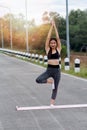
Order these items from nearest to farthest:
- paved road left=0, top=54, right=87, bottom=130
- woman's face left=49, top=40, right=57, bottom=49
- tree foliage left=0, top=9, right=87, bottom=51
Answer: paved road left=0, top=54, right=87, bottom=130 < woman's face left=49, top=40, right=57, bottom=49 < tree foliage left=0, top=9, right=87, bottom=51

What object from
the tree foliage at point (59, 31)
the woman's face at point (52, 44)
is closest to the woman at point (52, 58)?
the woman's face at point (52, 44)

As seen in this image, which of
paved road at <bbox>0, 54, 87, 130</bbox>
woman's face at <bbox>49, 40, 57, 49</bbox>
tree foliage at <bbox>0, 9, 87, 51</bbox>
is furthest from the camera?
tree foliage at <bbox>0, 9, 87, 51</bbox>

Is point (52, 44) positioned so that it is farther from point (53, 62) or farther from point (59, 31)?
point (59, 31)

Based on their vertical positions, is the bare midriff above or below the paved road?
above

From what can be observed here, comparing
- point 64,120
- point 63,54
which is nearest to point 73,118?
point 64,120

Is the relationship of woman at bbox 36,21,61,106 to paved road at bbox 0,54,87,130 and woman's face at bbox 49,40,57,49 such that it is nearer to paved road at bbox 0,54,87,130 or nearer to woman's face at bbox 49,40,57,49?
woman's face at bbox 49,40,57,49

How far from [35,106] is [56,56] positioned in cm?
128

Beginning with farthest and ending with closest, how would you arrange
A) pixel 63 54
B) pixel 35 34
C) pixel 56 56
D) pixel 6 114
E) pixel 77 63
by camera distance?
pixel 35 34
pixel 63 54
pixel 77 63
pixel 56 56
pixel 6 114

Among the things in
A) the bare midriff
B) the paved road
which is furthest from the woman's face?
the paved road

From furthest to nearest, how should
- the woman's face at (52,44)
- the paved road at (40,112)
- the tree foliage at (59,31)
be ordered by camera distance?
the tree foliage at (59,31)
the woman's face at (52,44)
the paved road at (40,112)

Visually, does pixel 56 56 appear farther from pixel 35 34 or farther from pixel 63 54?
pixel 35 34

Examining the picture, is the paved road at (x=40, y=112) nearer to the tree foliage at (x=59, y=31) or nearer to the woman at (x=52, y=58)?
the woman at (x=52, y=58)

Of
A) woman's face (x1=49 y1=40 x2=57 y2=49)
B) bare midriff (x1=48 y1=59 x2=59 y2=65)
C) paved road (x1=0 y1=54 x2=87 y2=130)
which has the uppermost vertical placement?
woman's face (x1=49 y1=40 x2=57 y2=49)

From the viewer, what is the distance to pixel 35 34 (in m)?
97.2
